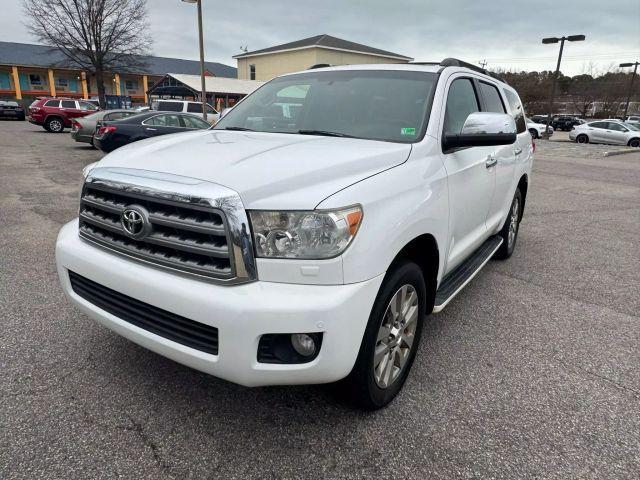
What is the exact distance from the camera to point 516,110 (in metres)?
5.05

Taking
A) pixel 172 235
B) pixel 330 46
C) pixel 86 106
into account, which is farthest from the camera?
pixel 330 46

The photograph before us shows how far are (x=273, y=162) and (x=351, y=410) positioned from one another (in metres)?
1.37

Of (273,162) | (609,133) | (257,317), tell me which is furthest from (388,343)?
(609,133)

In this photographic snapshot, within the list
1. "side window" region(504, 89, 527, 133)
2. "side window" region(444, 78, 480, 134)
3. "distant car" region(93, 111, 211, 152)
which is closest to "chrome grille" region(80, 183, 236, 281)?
"side window" region(444, 78, 480, 134)

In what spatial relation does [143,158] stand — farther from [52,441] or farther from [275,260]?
[52,441]

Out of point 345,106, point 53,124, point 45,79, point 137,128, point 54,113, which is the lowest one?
point 53,124

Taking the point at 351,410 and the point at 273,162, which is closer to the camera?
the point at 273,162

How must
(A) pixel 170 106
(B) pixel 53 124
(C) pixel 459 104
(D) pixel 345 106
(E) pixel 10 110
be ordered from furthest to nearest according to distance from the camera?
1. (E) pixel 10 110
2. (B) pixel 53 124
3. (A) pixel 170 106
4. (C) pixel 459 104
5. (D) pixel 345 106

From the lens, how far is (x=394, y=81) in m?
3.27

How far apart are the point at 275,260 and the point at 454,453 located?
1.28m

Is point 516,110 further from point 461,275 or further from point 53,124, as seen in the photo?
point 53,124

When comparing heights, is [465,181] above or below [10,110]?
above

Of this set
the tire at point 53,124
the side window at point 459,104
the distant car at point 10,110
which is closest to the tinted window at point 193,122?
the side window at point 459,104

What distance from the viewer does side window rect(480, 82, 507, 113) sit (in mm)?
3992
